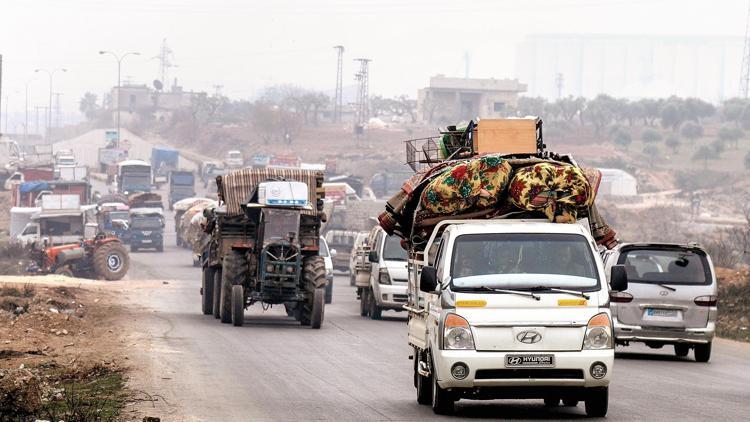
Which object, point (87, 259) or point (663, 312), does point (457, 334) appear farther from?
point (87, 259)

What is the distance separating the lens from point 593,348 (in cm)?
1304

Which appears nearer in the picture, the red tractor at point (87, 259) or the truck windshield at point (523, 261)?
the truck windshield at point (523, 261)

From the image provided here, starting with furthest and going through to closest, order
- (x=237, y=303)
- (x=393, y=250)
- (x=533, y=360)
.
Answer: (x=393, y=250) → (x=237, y=303) → (x=533, y=360)

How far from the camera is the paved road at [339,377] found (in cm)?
1429

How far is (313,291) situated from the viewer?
93.7 feet

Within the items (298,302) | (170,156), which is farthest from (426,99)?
(298,302)

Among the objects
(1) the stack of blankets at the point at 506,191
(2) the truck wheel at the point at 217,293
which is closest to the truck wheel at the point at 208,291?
(2) the truck wheel at the point at 217,293

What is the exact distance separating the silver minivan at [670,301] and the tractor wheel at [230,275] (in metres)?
9.42

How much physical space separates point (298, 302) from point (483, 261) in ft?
51.7

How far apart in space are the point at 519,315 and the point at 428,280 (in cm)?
94

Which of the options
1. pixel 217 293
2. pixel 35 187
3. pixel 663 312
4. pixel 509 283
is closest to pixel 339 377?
pixel 509 283

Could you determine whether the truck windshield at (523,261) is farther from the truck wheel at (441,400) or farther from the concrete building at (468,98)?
the concrete building at (468,98)

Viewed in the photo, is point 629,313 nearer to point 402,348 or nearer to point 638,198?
point 402,348

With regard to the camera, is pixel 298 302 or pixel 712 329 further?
pixel 298 302
